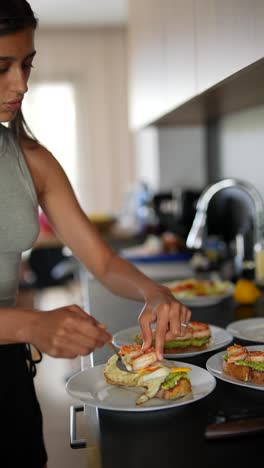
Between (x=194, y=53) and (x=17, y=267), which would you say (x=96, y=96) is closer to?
(x=194, y=53)

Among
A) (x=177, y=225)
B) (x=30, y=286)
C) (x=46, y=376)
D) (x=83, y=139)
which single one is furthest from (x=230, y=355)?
(x=83, y=139)

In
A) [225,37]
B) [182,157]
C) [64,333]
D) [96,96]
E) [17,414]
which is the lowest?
[17,414]

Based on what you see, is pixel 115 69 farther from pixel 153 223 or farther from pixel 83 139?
pixel 153 223

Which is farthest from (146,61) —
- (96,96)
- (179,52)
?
(96,96)

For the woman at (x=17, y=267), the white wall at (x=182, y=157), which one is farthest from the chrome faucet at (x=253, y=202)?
the white wall at (x=182, y=157)

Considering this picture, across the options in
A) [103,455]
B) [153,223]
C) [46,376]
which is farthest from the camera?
[153,223]

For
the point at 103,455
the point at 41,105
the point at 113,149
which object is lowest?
the point at 103,455

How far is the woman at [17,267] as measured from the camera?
1048 mm

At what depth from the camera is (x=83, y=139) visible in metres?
6.31

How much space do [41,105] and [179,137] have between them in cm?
241

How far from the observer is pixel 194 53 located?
1826 millimetres

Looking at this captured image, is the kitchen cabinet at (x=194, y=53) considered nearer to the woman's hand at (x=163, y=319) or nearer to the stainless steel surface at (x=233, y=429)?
the woman's hand at (x=163, y=319)

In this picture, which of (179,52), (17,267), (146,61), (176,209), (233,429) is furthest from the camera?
(176,209)

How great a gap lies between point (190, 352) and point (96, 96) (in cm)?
513
